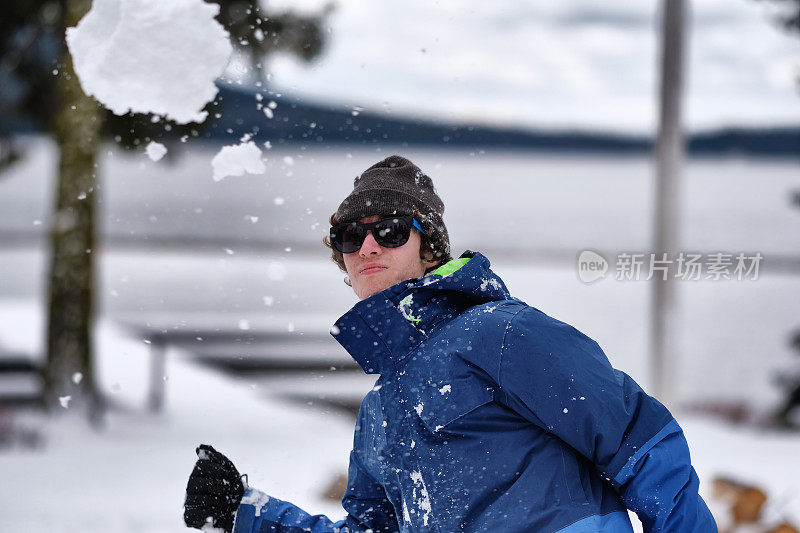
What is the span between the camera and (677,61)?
4.39 m

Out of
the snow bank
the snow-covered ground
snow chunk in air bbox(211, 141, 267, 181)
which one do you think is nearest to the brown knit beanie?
snow chunk in air bbox(211, 141, 267, 181)

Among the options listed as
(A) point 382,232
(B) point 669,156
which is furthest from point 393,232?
(B) point 669,156

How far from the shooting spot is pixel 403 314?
151 cm

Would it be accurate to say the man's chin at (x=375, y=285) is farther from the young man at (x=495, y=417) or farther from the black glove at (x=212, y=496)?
→ the black glove at (x=212, y=496)

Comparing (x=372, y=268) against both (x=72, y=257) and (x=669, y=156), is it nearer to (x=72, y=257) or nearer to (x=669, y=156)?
(x=669, y=156)

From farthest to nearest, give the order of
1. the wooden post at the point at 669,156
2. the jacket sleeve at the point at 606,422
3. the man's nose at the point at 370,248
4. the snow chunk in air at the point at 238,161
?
the wooden post at the point at 669,156 → the snow chunk in air at the point at 238,161 → the man's nose at the point at 370,248 → the jacket sleeve at the point at 606,422

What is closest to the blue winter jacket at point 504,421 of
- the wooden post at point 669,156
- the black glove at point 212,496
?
the black glove at point 212,496

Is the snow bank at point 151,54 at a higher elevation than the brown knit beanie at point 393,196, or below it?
higher

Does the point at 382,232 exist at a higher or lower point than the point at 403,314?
higher

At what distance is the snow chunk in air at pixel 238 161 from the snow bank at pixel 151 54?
142 mm

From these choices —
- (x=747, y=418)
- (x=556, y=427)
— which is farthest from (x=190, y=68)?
(x=747, y=418)

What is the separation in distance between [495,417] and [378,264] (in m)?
0.39

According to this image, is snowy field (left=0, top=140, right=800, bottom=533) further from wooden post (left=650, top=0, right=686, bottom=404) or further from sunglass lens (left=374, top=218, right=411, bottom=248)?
wooden post (left=650, top=0, right=686, bottom=404)

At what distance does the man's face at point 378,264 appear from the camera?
1619 millimetres
